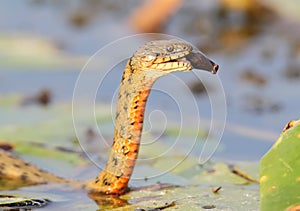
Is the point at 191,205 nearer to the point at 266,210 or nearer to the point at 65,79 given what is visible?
the point at 266,210

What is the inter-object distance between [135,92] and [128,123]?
122mm

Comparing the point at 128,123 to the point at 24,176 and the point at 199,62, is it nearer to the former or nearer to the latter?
the point at 199,62

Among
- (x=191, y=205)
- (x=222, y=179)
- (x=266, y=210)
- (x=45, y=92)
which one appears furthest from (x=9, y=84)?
(x=266, y=210)

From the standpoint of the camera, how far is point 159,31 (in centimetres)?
764

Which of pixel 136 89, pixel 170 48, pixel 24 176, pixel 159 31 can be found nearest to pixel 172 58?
pixel 170 48

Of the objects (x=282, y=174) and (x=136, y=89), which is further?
(x=136, y=89)

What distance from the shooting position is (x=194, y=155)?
13.7ft

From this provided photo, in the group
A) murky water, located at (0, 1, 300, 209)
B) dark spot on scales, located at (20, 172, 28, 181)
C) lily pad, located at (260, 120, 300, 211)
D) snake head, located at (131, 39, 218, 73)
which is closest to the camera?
lily pad, located at (260, 120, 300, 211)

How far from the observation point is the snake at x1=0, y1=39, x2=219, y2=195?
2.96 m

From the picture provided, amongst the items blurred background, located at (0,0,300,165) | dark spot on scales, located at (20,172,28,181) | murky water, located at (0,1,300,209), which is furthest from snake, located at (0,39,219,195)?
murky water, located at (0,1,300,209)

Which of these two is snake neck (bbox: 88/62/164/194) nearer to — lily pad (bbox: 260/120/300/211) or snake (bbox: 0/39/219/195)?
snake (bbox: 0/39/219/195)

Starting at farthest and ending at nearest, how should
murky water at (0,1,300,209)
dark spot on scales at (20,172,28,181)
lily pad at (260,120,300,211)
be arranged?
murky water at (0,1,300,209)
dark spot on scales at (20,172,28,181)
lily pad at (260,120,300,211)

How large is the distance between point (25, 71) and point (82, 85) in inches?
48.8

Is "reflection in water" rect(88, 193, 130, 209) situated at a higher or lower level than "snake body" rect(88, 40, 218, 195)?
lower
